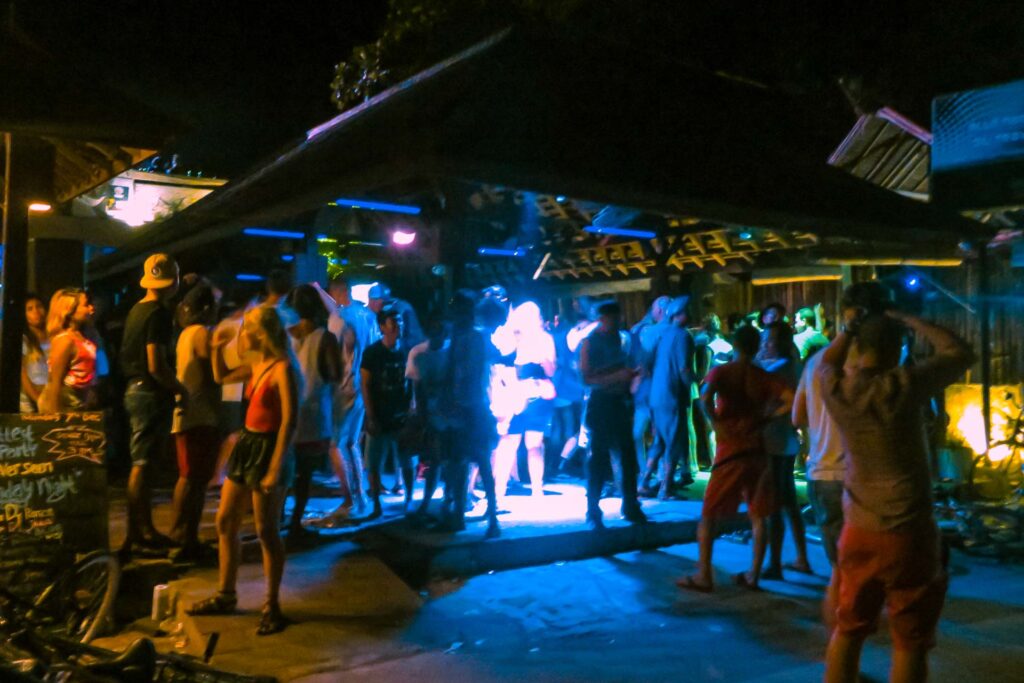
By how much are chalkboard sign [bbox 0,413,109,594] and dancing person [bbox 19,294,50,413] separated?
4.11 ft

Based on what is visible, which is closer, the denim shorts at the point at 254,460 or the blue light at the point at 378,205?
the denim shorts at the point at 254,460

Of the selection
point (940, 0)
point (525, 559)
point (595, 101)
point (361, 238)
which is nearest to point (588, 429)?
point (525, 559)

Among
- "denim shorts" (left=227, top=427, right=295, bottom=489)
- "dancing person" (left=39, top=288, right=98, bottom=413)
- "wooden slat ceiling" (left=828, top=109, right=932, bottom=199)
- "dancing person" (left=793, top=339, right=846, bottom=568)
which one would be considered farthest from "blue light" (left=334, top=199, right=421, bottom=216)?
"wooden slat ceiling" (left=828, top=109, right=932, bottom=199)

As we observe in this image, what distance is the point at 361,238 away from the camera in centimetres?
1088

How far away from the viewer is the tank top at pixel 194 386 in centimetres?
658

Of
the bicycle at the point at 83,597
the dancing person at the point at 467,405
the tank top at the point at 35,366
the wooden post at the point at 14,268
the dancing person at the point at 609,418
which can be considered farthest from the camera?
the dancing person at the point at 609,418

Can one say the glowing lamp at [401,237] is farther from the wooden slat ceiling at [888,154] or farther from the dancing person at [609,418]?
the wooden slat ceiling at [888,154]

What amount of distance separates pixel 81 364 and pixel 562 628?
388 cm

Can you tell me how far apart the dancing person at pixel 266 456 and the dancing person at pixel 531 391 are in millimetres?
3257

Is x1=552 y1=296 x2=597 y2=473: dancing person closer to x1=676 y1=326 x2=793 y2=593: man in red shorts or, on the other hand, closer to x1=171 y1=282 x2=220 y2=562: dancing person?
x1=676 y1=326 x2=793 y2=593: man in red shorts

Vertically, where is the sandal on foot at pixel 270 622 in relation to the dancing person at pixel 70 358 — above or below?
below

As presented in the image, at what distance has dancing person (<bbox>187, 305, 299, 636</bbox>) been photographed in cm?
537

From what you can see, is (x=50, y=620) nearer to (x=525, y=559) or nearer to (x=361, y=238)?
(x=525, y=559)

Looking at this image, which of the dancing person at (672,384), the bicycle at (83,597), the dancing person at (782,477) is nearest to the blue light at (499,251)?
the dancing person at (672,384)
